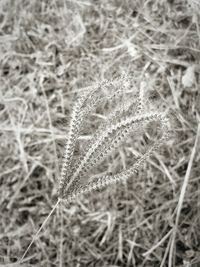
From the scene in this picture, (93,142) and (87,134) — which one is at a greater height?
(93,142)

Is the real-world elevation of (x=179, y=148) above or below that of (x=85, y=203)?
above

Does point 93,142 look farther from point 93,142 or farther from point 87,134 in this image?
point 87,134

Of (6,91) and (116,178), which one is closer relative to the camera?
(116,178)

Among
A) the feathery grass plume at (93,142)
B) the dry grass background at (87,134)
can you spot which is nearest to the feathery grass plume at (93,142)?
the feathery grass plume at (93,142)

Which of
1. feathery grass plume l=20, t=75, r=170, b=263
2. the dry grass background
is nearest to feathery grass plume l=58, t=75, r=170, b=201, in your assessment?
feathery grass plume l=20, t=75, r=170, b=263

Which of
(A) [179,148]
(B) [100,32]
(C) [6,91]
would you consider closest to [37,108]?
(C) [6,91]

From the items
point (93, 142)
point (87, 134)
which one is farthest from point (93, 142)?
point (87, 134)

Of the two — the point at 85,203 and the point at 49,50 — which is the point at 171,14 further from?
the point at 85,203

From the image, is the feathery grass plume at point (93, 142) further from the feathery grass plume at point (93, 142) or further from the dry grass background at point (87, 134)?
the dry grass background at point (87, 134)
